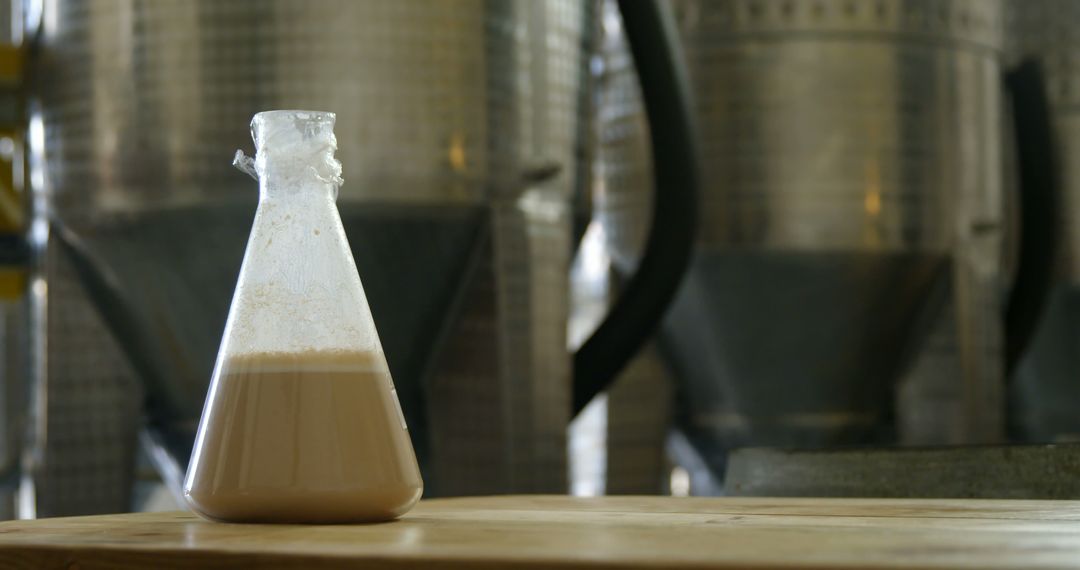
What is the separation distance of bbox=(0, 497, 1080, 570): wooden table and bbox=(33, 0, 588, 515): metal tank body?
92 centimetres

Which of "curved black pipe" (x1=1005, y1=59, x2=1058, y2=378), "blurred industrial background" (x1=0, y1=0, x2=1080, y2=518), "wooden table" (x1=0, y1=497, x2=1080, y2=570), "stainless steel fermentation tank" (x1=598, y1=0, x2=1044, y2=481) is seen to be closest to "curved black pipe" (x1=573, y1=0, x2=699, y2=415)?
"blurred industrial background" (x1=0, y1=0, x2=1080, y2=518)

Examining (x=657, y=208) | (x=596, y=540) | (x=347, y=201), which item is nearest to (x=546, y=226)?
(x=657, y=208)

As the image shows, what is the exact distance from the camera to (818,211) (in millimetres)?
2076

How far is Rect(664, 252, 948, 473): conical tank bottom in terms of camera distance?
6.86 ft

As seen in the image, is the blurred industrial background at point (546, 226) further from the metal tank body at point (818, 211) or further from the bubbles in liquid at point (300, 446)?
the bubbles in liquid at point (300, 446)

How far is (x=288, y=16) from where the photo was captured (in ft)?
5.10

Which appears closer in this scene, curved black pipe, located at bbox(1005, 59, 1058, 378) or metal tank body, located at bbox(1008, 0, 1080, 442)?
curved black pipe, located at bbox(1005, 59, 1058, 378)

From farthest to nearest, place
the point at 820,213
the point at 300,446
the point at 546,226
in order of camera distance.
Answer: the point at 820,213 → the point at 546,226 → the point at 300,446

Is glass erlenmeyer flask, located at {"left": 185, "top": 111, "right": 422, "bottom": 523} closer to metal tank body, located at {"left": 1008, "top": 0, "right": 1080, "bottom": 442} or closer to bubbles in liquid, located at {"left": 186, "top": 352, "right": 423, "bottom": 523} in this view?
bubbles in liquid, located at {"left": 186, "top": 352, "right": 423, "bottom": 523}

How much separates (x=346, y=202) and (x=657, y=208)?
0.37m

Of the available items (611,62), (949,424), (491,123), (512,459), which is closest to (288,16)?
(491,123)

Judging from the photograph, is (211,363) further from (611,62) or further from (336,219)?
(336,219)

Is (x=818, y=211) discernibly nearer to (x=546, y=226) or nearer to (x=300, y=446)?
(x=546, y=226)

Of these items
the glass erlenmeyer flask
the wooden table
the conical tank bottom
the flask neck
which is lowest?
the conical tank bottom
